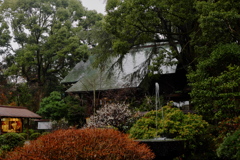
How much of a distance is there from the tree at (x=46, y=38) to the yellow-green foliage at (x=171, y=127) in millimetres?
21179

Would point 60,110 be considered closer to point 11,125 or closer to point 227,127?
point 11,125

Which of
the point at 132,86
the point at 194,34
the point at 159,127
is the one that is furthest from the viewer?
the point at 132,86

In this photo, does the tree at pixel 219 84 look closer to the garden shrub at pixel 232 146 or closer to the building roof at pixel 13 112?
the garden shrub at pixel 232 146

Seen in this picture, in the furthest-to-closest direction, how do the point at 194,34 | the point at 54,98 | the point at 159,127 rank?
the point at 54,98 < the point at 194,34 < the point at 159,127

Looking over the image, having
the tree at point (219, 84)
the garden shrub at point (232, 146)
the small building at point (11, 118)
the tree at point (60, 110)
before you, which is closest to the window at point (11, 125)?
the small building at point (11, 118)

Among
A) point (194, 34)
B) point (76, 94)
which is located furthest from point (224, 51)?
point (76, 94)

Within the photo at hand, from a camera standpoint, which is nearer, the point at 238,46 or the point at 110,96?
the point at 238,46

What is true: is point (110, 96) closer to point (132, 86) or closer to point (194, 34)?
point (132, 86)

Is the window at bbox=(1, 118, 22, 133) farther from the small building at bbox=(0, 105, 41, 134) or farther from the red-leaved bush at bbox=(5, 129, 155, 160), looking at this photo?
the red-leaved bush at bbox=(5, 129, 155, 160)

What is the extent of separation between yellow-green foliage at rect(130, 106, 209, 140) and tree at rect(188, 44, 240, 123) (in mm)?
2576

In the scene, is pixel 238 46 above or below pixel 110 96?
above

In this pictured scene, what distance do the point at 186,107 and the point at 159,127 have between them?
12948mm

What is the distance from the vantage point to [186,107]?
74.5ft

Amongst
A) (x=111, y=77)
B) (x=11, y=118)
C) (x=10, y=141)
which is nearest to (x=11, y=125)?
(x=11, y=118)
